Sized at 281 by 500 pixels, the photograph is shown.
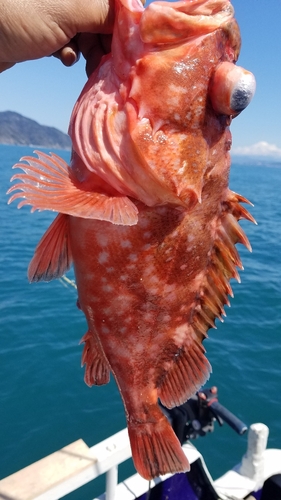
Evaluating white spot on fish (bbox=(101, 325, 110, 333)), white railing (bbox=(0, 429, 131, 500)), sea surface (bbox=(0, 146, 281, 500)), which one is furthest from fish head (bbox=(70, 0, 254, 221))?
sea surface (bbox=(0, 146, 281, 500))

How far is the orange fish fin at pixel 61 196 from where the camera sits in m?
1.76

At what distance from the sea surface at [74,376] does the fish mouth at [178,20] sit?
6.74 meters

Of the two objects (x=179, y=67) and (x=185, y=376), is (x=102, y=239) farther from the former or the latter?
(x=185, y=376)

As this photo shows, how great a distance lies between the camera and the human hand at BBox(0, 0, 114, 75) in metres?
1.96

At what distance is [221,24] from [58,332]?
415 inches

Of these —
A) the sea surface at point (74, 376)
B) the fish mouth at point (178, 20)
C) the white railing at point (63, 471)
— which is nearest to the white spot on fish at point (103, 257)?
the fish mouth at point (178, 20)

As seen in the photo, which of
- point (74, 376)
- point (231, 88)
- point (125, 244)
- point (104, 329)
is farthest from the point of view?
point (74, 376)

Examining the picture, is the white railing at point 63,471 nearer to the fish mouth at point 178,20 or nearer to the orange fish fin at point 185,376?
the orange fish fin at point 185,376

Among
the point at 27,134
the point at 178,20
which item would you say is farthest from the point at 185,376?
the point at 27,134

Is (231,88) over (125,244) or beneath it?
over

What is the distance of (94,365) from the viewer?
246 cm

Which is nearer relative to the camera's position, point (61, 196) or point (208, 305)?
point (61, 196)

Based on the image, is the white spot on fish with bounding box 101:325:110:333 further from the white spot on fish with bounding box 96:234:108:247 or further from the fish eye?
the fish eye

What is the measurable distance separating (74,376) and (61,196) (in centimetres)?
844
